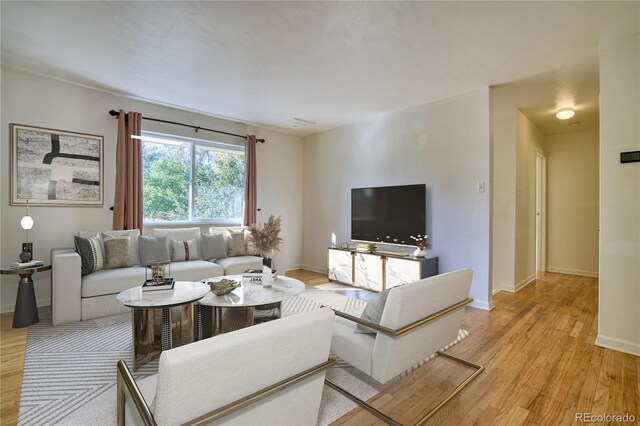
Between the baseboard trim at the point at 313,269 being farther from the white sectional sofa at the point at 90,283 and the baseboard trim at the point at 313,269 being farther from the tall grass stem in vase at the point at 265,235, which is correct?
the tall grass stem in vase at the point at 265,235

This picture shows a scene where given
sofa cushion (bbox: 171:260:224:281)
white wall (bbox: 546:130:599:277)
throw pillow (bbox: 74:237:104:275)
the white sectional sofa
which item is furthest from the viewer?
white wall (bbox: 546:130:599:277)

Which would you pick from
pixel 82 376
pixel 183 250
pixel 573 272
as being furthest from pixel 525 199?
pixel 82 376

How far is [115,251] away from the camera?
371 centimetres

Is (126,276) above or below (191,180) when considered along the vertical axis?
below

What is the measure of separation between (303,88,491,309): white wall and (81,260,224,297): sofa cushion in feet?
8.75

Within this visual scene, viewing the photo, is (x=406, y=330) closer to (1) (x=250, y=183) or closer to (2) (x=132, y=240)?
(2) (x=132, y=240)

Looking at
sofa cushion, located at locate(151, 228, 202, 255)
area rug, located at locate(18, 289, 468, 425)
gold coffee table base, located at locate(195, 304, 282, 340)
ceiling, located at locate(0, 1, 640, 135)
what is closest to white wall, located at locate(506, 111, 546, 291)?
ceiling, located at locate(0, 1, 640, 135)

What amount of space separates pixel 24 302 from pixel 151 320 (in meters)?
1.79

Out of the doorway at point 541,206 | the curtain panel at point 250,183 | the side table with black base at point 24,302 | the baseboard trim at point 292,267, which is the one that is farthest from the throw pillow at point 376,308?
the doorway at point 541,206

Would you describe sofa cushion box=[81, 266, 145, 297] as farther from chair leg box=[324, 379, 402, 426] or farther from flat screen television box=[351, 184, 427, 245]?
flat screen television box=[351, 184, 427, 245]

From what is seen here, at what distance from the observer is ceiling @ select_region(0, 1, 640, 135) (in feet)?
7.86

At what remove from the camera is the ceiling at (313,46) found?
7.86 ft

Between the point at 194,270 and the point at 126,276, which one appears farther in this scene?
the point at 194,270

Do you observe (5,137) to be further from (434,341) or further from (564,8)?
(564,8)
